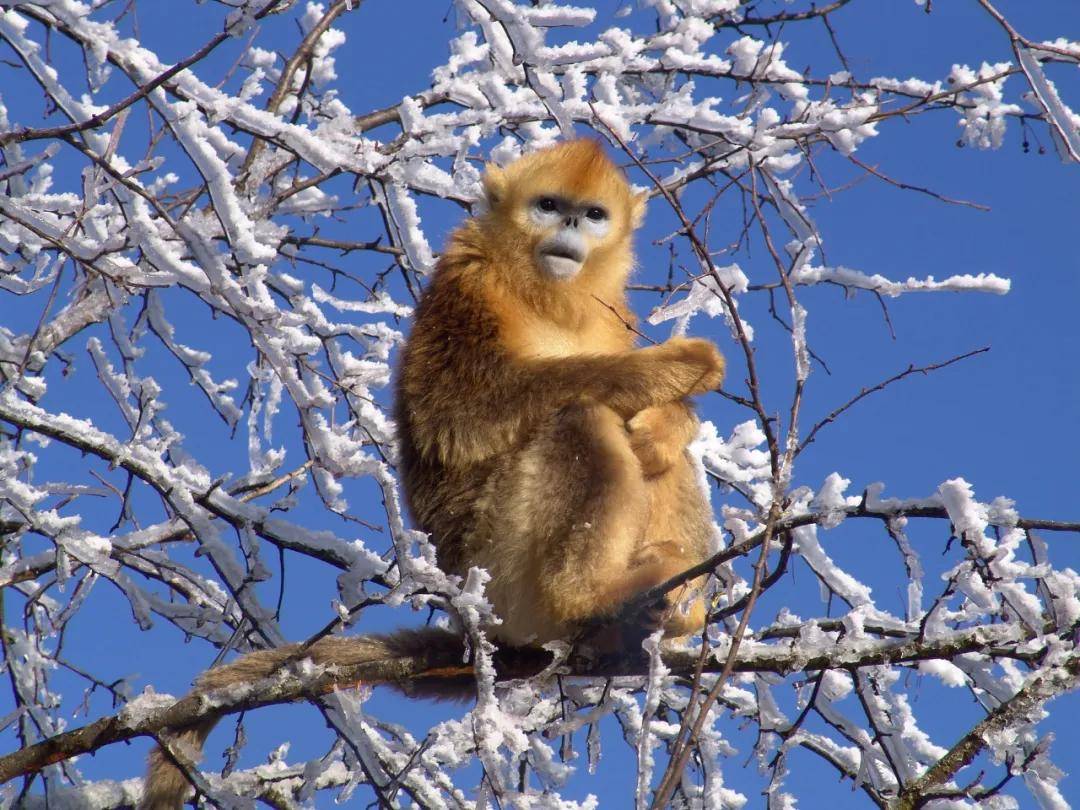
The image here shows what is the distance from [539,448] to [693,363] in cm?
59

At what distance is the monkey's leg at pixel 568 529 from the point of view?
12.7ft

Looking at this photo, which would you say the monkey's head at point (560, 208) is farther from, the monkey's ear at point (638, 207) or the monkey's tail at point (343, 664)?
the monkey's tail at point (343, 664)

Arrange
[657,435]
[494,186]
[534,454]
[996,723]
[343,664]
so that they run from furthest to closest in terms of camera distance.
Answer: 1. [494,186]
2. [657,435]
3. [534,454]
4. [343,664]
5. [996,723]

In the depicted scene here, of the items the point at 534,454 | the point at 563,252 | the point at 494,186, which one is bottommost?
Result: the point at 534,454

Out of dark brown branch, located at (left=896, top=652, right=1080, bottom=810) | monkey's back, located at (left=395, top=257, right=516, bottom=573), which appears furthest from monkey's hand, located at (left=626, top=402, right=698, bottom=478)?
dark brown branch, located at (left=896, top=652, right=1080, bottom=810)

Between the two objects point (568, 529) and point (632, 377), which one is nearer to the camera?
point (568, 529)

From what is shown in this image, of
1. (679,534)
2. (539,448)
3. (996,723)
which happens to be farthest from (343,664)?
(996,723)

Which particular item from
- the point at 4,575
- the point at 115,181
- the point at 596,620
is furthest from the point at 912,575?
the point at 4,575

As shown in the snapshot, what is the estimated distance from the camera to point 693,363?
4133mm

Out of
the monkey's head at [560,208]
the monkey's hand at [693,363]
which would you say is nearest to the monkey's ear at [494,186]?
the monkey's head at [560,208]

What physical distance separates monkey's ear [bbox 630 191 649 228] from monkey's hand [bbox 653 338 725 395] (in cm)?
121

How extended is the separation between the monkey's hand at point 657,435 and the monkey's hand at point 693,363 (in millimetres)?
116

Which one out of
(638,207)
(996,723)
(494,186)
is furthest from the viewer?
(638,207)

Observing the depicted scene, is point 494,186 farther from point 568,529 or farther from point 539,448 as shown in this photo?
point 568,529
